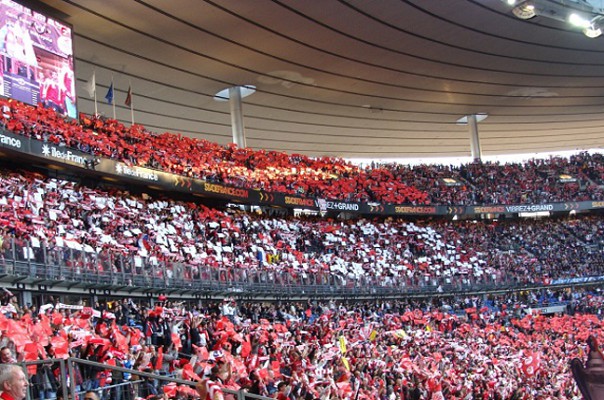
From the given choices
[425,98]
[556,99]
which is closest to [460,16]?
[425,98]

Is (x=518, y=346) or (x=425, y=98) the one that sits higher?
(x=425, y=98)

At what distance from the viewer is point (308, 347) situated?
16.5 metres

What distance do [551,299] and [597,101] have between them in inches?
611

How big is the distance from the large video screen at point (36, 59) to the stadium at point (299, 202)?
0.07 metres

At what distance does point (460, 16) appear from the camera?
1394 inches

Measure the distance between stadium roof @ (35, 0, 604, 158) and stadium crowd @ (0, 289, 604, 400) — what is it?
11.9 m

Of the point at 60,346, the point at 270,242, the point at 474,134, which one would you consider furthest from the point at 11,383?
the point at 474,134

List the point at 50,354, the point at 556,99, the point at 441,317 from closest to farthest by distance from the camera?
the point at 50,354 → the point at 441,317 → the point at 556,99

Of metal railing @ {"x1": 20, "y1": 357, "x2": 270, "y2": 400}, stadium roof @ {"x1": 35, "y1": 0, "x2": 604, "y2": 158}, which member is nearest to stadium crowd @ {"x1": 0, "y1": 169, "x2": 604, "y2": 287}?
stadium roof @ {"x1": 35, "y1": 0, "x2": 604, "y2": 158}

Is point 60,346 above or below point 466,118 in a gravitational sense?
below

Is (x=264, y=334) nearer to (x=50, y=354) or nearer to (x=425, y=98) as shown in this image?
(x=50, y=354)

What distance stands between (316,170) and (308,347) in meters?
28.6

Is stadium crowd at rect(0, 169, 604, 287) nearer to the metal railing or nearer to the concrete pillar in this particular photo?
the concrete pillar

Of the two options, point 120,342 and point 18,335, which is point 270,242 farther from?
point 18,335
